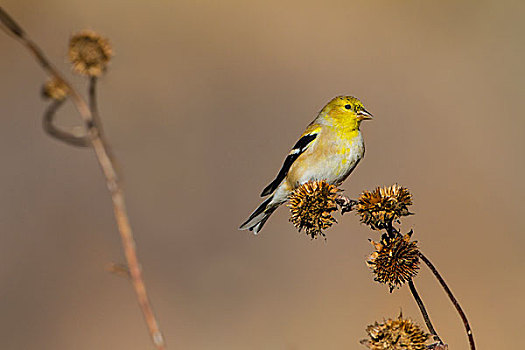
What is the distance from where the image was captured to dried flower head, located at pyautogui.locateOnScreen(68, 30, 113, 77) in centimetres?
159

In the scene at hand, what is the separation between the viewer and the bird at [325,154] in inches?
125

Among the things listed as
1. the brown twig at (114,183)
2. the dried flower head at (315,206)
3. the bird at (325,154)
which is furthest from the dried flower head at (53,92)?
the bird at (325,154)

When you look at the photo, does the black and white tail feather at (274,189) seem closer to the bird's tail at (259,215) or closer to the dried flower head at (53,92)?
the bird's tail at (259,215)

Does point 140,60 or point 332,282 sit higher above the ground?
point 140,60

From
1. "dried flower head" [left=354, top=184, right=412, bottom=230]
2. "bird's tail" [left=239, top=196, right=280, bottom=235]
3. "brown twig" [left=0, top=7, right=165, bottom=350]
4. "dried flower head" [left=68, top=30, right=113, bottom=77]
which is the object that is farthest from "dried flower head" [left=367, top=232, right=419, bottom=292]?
"bird's tail" [left=239, top=196, right=280, bottom=235]

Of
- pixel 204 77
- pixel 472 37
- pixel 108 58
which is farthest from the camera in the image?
pixel 472 37

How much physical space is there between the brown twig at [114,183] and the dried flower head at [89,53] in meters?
0.41

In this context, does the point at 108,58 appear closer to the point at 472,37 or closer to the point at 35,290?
the point at 35,290

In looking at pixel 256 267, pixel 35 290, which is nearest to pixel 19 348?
pixel 35 290

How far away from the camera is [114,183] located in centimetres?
113

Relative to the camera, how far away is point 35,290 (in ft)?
19.7

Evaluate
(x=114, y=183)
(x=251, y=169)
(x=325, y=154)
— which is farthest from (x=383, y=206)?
(x=251, y=169)

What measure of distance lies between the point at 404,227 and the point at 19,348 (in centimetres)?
364

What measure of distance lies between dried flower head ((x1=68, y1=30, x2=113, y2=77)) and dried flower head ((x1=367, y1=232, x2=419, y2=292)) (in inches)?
32.2
